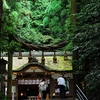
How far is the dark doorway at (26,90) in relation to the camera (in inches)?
674

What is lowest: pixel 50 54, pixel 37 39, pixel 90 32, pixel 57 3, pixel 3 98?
pixel 3 98

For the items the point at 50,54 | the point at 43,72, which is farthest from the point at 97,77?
the point at 50,54

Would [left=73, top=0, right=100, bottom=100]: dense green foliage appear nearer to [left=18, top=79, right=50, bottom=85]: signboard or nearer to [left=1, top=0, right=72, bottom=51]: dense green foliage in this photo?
[left=1, top=0, right=72, bottom=51]: dense green foliage

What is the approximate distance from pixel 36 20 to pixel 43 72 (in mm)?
8257

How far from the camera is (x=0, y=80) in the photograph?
8969 millimetres

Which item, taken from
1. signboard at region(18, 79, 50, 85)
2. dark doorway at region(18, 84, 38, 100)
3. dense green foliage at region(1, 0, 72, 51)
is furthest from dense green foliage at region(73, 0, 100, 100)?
dark doorway at region(18, 84, 38, 100)

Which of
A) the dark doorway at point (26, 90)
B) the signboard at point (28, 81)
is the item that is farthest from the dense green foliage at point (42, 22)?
the dark doorway at point (26, 90)

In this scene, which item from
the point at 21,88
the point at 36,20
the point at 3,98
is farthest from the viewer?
the point at 36,20

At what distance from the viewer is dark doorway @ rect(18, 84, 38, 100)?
1711 centimetres

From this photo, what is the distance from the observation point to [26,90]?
1836 cm

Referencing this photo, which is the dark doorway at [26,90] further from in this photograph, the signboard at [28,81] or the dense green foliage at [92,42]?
the dense green foliage at [92,42]

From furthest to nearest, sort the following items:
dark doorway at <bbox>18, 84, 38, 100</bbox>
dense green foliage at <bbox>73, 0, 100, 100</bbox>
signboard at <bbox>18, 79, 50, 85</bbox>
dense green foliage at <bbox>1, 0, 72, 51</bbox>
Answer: dark doorway at <bbox>18, 84, 38, 100</bbox>, dense green foliage at <bbox>1, 0, 72, 51</bbox>, signboard at <bbox>18, 79, 50, 85</bbox>, dense green foliage at <bbox>73, 0, 100, 100</bbox>

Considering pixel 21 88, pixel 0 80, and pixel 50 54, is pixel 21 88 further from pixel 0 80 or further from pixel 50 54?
pixel 0 80

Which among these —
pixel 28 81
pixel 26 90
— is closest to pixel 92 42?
pixel 28 81
